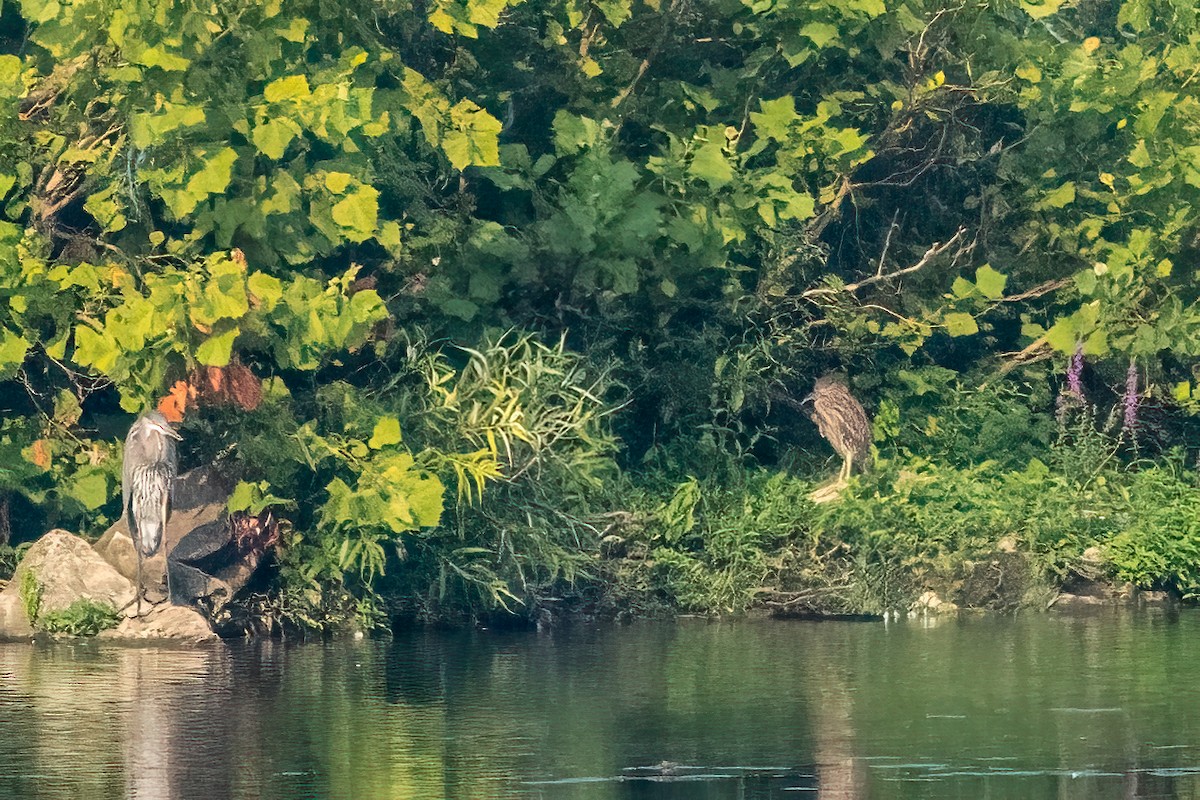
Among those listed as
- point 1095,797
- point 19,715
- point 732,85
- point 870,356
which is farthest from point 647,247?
point 1095,797

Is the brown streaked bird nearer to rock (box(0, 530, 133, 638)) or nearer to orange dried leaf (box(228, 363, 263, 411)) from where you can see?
orange dried leaf (box(228, 363, 263, 411))

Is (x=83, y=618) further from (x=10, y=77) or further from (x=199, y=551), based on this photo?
(x=10, y=77)

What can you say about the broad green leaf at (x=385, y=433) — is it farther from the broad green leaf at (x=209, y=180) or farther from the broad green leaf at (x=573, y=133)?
the broad green leaf at (x=573, y=133)

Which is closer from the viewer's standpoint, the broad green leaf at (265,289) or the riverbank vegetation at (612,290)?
the broad green leaf at (265,289)

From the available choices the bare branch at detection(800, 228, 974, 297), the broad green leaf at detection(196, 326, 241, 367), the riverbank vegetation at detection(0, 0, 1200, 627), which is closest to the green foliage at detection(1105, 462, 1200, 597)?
the riverbank vegetation at detection(0, 0, 1200, 627)

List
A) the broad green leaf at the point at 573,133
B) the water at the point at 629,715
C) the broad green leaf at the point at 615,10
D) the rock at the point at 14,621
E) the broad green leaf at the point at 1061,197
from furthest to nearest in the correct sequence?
1. the broad green leaf at the point at 1061,197
2. the broad green leaf at the point at 615,10
3. the broad green leaf at the point at 573,133
4. the rock at the point at 14,621
5. the water at the point at 629,715

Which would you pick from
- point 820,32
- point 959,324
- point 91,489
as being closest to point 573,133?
point 820,32

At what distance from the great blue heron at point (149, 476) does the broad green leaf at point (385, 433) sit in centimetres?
163

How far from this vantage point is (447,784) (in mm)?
12891

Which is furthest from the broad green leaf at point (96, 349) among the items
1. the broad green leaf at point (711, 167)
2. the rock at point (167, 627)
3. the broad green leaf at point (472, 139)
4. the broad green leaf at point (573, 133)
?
the broad green leaf at point (711, 167)

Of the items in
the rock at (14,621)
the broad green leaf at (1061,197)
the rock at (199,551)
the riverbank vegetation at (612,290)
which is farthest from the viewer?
the broad green leaf at (1061,197)

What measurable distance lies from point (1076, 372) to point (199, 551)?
377 inches

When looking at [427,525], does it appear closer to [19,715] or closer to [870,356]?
[19,715]

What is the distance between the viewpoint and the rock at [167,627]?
19.6 m
